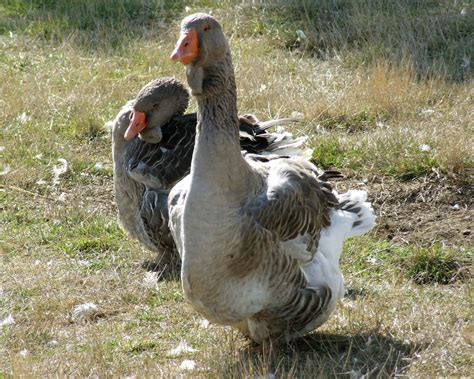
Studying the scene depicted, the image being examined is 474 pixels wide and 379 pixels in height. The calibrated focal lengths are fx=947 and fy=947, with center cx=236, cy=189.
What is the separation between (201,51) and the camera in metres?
5.46

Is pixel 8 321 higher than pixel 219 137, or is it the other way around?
pixel 219 137

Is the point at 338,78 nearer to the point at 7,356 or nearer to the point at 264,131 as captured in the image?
the point at 264,131

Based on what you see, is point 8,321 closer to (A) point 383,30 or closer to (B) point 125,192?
(B) point 125,192

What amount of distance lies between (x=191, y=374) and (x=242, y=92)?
5.25m

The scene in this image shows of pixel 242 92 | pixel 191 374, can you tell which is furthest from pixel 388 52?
pixel 191 374

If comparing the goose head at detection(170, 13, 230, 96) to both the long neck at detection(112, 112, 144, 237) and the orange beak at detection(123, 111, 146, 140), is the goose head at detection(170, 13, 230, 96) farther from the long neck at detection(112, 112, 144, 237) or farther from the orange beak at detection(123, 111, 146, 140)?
the long neck at detection(112, 112, 144, 237)

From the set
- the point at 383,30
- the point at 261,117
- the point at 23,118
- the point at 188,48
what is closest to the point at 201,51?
the point at 188,48

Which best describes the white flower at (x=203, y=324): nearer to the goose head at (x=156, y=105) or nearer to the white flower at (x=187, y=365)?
the white flower at (x=187, y=365)

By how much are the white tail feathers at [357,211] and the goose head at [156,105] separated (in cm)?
180

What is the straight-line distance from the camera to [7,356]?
6250 millimetres

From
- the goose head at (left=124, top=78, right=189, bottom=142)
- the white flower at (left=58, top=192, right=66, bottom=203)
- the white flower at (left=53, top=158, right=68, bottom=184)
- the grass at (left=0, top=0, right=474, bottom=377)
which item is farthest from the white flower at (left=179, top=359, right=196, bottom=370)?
the white flower at (left=53, top=158, right=68, bottom=184)

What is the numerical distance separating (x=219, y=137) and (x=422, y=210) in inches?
123

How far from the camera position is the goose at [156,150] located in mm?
7594

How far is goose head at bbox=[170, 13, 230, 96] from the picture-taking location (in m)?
5.43
